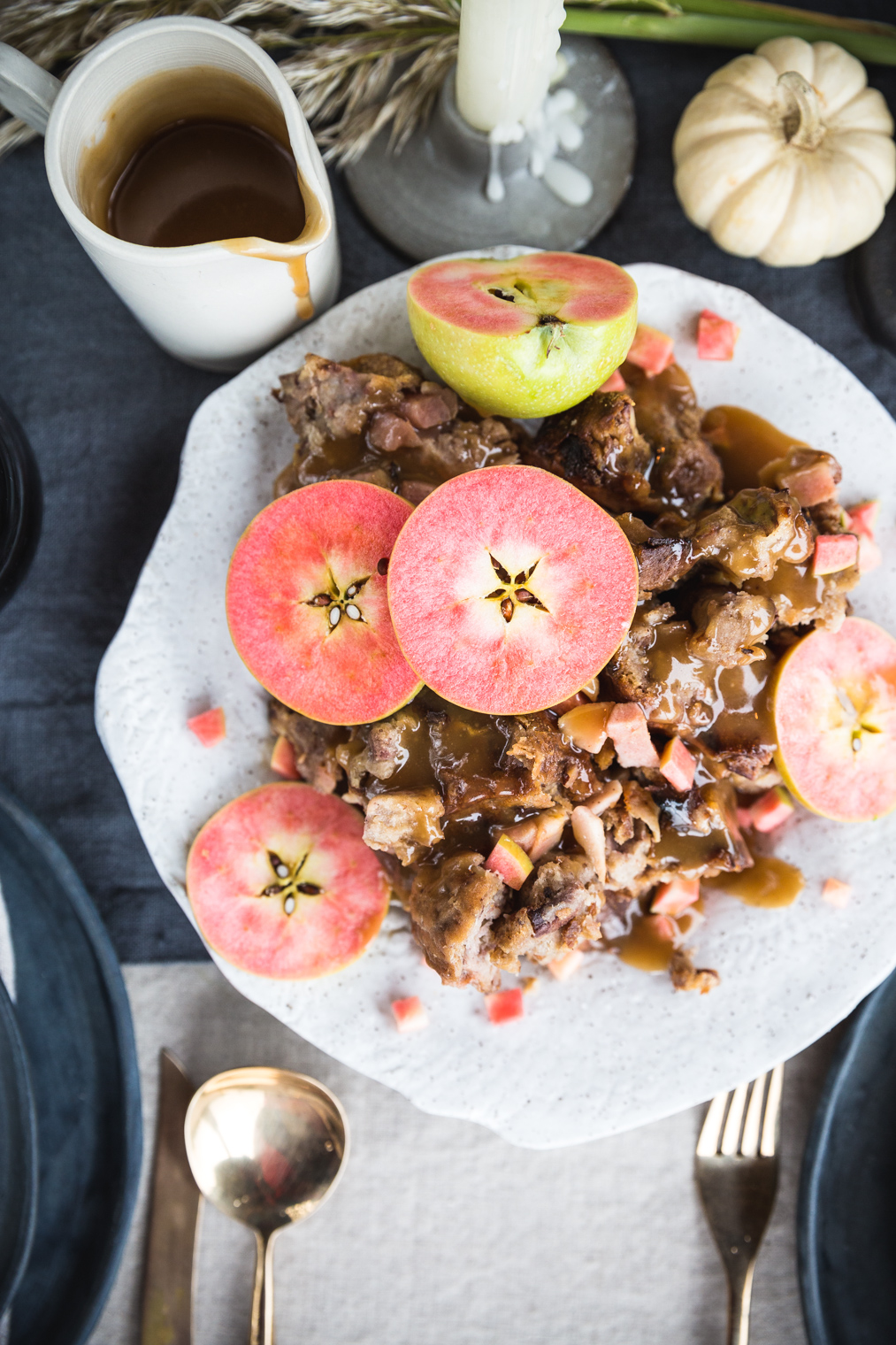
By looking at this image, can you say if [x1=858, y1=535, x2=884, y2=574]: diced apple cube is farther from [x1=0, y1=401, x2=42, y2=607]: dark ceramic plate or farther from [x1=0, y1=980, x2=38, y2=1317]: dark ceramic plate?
[x1=0, y1=980, x2=38, y2=1317]: dark ceramic plate

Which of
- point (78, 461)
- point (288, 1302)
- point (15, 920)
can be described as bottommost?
point (288, 1302)

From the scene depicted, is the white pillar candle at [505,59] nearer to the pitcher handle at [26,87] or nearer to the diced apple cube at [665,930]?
the pitcher handle at [26,87]

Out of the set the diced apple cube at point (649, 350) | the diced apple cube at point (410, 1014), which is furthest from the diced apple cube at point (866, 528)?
the diced apple cube at point (410, 1014)

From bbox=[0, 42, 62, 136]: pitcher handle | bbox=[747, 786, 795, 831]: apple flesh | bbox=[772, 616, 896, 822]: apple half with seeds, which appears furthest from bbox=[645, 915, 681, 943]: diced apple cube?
bbox=[0, 42, 62, 136]: pitcher handle

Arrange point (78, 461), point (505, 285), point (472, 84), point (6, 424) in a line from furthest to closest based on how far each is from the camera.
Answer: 1. point (78, 461)
2. point (6, 424)
3. point (472, 84)
4. point (505, 285)

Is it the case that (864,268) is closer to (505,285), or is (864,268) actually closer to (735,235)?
(735,235)

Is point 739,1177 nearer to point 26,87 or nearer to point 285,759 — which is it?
point 285,759

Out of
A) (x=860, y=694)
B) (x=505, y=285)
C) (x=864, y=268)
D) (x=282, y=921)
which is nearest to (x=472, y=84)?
(x=505, y=285)
